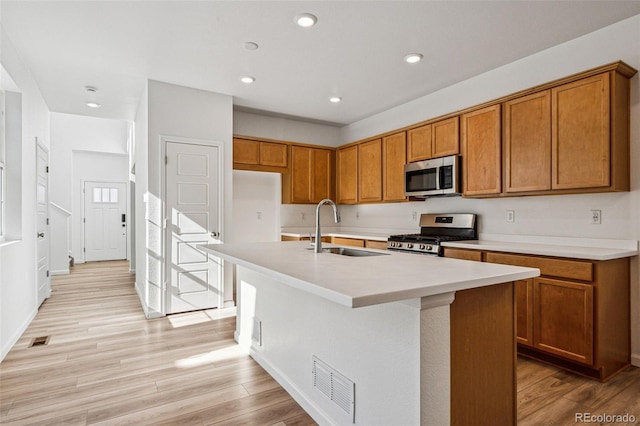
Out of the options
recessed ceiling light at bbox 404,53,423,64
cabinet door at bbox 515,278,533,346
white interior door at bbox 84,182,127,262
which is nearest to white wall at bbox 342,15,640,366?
cabinet door at bbox 515,278,533,346

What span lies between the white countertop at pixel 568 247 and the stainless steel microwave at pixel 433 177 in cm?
72

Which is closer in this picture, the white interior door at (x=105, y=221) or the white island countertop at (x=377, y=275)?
the white island countertop at (x=377, y=275)

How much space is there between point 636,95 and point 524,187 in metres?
0.99

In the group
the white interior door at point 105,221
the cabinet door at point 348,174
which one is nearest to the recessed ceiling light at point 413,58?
the cabinet door at point 348,174

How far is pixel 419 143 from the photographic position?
420cm

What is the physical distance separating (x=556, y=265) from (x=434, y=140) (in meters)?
1.93

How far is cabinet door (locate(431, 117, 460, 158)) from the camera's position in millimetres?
3740

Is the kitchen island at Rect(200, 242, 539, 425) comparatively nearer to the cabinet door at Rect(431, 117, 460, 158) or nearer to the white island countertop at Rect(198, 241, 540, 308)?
the white island countertop at Rect(198, 241, 540, 308)

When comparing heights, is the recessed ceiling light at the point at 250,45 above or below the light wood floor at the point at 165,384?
above

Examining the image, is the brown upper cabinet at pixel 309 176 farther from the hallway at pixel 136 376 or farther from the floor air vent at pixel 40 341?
the floor air vent at pixel 40 341

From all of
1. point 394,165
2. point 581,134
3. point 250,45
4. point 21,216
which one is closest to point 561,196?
point 581,134

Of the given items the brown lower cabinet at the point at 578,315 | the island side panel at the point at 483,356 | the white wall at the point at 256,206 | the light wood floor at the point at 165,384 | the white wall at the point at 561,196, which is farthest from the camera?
the white wall at the point at 256,206

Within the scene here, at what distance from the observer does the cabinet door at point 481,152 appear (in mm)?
3334

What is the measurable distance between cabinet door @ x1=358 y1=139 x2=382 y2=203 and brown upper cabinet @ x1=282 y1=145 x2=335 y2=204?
0.60m
